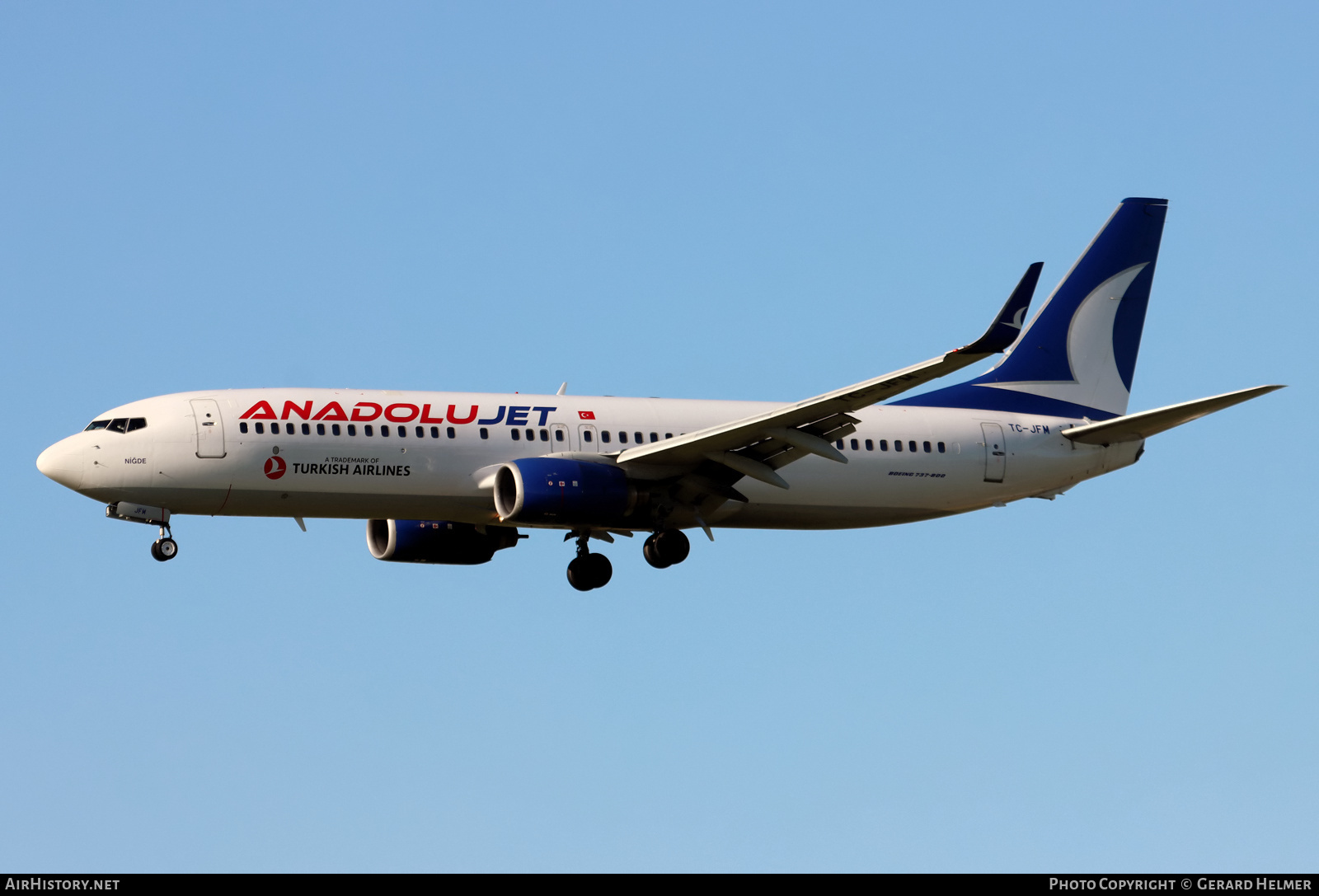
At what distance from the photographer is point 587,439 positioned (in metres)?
46.3

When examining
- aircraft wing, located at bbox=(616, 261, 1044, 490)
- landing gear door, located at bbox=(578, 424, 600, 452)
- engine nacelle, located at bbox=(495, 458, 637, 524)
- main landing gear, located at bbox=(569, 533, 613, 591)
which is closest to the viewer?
aircraft wing, located at bbox=(616, 261, 1044, 490)

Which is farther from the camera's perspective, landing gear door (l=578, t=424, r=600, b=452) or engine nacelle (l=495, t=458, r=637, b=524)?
landing gear door (l=578, t=424, r=600, b=452)

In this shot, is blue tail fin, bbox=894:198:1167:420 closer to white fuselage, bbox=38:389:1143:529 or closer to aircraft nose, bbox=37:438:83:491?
white fuselage, bbox=38:389:1143:529

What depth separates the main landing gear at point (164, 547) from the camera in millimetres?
44094

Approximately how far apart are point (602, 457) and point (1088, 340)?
15628 mm

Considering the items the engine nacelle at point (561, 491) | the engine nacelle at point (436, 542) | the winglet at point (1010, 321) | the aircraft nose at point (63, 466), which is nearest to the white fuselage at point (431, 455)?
the aircraft nose at point (63, 466)

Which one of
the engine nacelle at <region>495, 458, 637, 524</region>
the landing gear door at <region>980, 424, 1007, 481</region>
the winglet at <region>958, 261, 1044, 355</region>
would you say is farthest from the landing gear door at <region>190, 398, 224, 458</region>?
the landing gear door at <region>980, 424, 1007, 481</region>

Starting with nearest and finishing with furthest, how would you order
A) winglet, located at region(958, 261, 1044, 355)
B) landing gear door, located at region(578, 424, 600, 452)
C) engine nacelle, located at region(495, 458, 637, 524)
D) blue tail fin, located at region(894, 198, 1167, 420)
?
winglet, located at region(958, 261, 1044, 355), engine nacelle, located at region(495, 458, 637, 524), landing gear door, located at region(578, 424, 600, 452), blue tail fin, located at region(894, 198, 1167, 420)

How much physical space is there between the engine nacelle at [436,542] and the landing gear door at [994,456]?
40.8 ft

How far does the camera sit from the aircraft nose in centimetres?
4344

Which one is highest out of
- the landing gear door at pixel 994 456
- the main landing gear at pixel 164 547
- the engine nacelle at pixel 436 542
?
the landing gear door at pixel 994 456

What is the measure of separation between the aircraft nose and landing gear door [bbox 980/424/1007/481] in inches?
889

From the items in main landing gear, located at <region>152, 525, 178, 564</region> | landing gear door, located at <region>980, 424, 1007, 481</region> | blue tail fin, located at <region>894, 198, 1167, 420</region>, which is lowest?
main landing gear, located at <region>152, 525, 178, 564</region>

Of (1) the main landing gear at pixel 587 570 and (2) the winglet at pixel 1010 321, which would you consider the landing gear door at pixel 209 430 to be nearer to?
(1) the main landing gear at pixel 587 570
